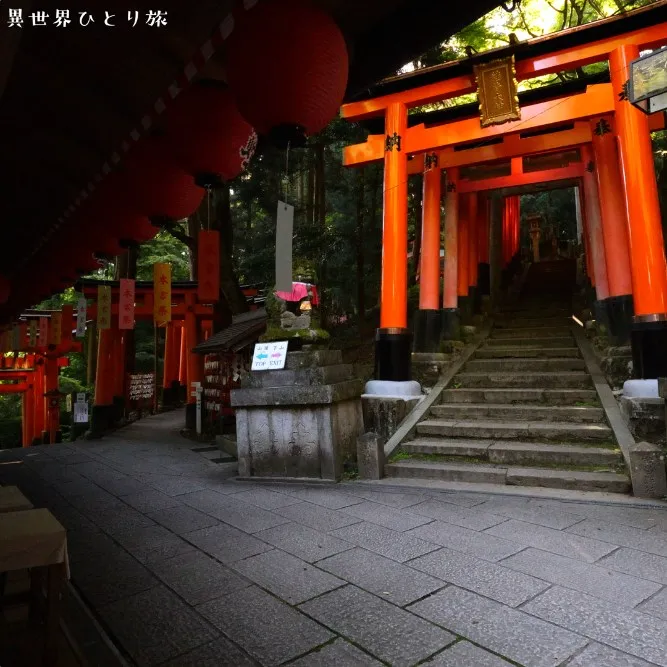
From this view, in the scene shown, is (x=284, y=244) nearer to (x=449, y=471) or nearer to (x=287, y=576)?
(x=287, y=576)

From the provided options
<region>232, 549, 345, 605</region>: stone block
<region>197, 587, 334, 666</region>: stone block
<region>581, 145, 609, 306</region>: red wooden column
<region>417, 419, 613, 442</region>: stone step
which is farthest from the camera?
<region>581, 145, 609, 306</region>: red wooden column

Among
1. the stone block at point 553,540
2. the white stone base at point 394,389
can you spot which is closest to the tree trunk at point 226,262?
the white stone base at point 394,389

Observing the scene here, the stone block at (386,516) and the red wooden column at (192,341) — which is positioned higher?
the red wooden column at (192,341)

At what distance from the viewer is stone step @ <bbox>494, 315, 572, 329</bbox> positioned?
11.5m

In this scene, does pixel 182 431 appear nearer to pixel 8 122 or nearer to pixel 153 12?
pixel 8 122

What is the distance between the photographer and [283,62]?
2498 millimetres

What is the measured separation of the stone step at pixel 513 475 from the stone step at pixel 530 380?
8.27 ft

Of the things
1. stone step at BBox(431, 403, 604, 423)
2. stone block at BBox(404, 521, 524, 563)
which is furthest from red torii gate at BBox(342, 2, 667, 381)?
stone block at BBox(404, 521, 524, 563)

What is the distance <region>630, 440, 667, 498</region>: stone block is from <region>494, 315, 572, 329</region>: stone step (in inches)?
258

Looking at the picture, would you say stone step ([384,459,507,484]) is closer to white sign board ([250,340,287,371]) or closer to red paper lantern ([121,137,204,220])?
white sign board ([250,340,287,371])

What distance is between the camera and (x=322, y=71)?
260cm

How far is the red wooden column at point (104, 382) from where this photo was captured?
52.0 ft

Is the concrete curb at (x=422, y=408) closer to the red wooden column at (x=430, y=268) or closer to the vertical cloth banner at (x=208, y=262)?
the red wooden column at (x=430, y=268)

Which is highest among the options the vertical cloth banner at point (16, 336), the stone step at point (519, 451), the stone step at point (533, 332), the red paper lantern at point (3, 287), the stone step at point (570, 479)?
the vertical cloth banner at point (16, 336)
